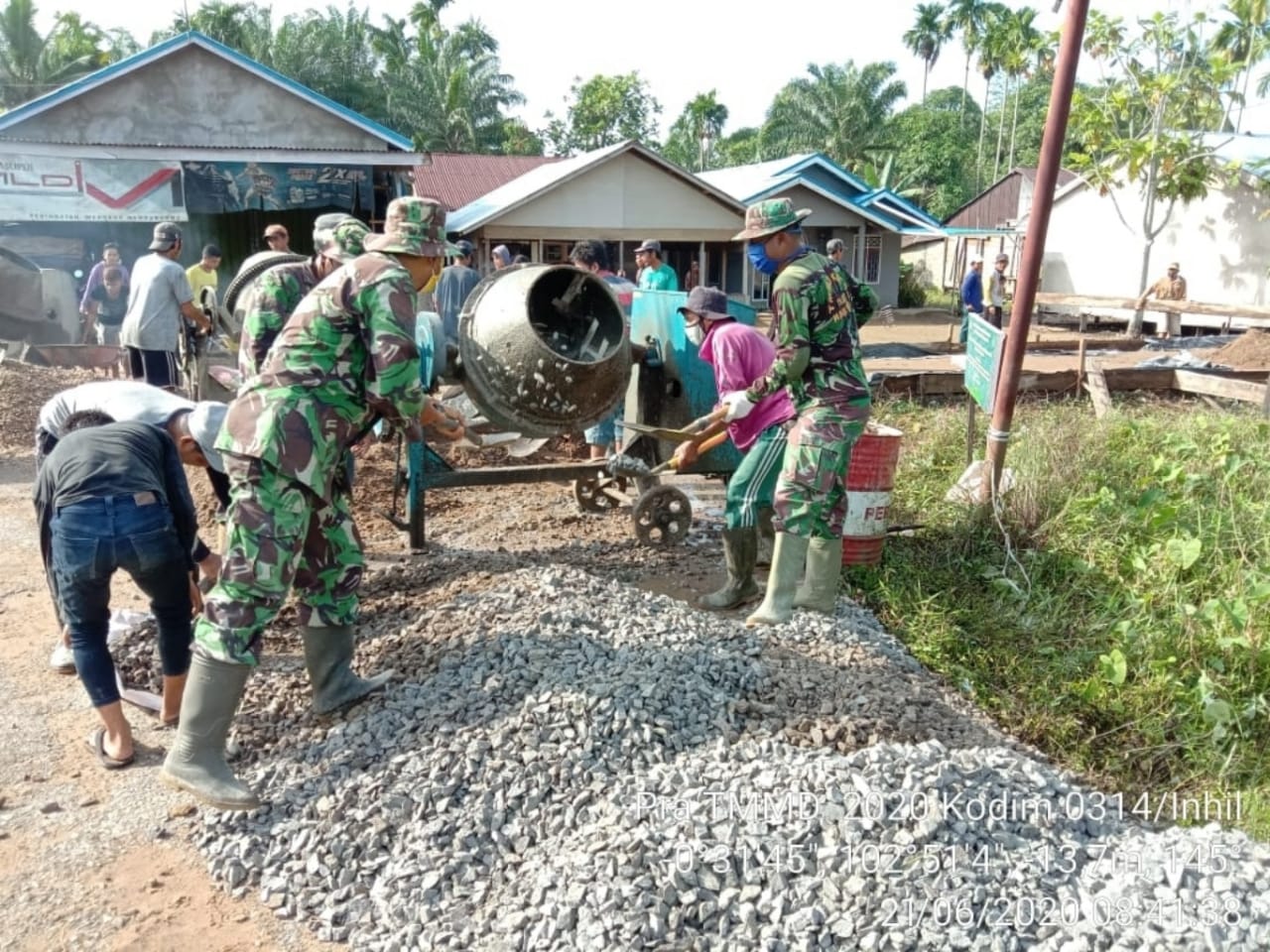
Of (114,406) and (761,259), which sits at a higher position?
(761,259)

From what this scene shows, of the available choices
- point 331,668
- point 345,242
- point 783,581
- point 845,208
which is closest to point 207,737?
point 331,668

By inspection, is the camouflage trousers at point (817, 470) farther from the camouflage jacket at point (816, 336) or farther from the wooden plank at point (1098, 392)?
the wooden plank at point (1098, 392)

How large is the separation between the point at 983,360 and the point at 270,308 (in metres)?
3.55

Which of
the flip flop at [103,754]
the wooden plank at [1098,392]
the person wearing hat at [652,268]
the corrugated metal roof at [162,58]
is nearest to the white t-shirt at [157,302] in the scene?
the person wearing hat at [652,268]

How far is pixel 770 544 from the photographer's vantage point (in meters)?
5.26

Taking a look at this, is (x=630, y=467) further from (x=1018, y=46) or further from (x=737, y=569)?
(x=1018, y=46)

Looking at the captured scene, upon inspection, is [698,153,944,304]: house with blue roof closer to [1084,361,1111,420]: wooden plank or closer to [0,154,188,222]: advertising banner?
[0,154,188,222]: advertising banner

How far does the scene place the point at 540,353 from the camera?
4.85 metres

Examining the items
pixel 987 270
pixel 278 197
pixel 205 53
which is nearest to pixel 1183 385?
pixel 278 197

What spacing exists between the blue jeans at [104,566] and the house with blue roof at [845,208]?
19.7m

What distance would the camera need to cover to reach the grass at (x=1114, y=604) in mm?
3793

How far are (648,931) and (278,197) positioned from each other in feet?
48.6

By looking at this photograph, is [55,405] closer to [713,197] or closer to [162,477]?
[162,477]

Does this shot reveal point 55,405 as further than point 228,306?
No
